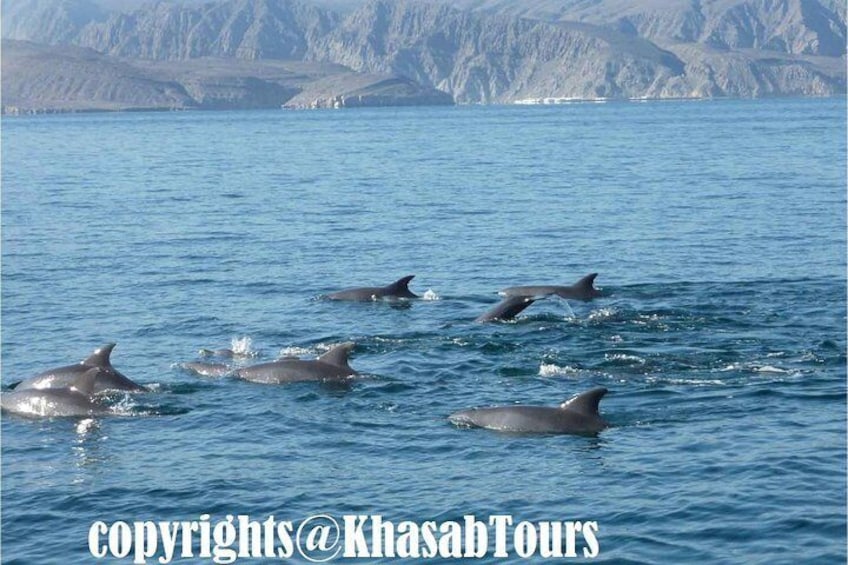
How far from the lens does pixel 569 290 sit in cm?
3328

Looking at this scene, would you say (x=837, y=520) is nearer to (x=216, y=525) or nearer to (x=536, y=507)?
(x=536, y=507)

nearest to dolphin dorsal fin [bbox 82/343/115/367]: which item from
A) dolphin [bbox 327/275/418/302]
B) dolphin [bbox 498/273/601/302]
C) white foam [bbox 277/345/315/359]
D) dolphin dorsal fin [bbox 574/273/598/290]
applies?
white foam [bbox 277/345/315/359]

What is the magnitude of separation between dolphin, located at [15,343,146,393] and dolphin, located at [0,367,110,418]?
424 millimetres

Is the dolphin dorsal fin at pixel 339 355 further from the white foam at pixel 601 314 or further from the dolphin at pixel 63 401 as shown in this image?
the white foam at pixel 601 314

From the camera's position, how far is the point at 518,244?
46.6m

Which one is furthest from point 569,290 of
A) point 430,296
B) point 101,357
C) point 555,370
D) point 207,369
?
point 101,357

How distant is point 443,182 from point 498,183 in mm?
3690

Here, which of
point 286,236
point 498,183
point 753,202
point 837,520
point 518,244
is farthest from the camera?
point 498,183

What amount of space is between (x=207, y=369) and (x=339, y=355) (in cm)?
272

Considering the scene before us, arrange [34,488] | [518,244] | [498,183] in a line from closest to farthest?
[34,488]
[518,244]
[498,183]

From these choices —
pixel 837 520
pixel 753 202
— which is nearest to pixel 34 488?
pixel 837 520

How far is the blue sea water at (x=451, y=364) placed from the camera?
60.4 feet

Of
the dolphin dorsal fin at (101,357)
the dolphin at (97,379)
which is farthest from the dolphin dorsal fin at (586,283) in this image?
the dolphin dorsal fin at (101,357)

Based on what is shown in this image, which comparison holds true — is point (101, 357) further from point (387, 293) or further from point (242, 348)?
point (387, 293)
